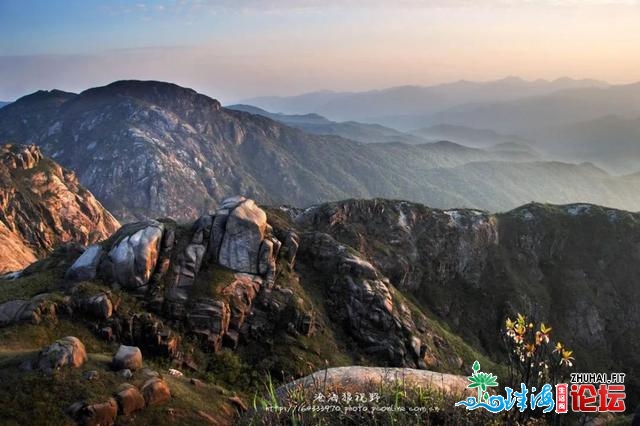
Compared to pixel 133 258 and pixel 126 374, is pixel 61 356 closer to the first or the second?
pixel 126 374

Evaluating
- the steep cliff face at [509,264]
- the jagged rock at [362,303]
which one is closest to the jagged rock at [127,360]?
the jagged rock at [362,303]

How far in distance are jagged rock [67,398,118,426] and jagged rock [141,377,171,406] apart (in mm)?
2154

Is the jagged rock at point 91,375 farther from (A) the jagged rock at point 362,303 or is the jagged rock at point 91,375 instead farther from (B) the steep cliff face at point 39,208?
(B) the steep cliff face at point 39,208

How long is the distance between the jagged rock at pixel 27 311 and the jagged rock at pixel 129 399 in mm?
17303

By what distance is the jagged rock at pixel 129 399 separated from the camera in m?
24.7

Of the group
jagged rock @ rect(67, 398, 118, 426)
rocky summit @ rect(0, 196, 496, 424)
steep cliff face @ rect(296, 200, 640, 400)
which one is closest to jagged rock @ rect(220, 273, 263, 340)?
rocky summit @ rect(0, 196, 496, 424)

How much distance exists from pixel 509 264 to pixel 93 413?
98046 millimetres

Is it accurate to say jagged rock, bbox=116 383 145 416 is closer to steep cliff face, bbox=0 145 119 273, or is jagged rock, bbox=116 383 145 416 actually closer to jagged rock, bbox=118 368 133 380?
jagged rock, bbox=118 368 133 380

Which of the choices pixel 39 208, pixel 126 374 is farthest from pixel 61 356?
pixel 39 208

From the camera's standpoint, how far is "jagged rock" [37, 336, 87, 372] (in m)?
25.7

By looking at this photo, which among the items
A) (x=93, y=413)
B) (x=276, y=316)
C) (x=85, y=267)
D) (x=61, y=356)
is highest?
(x=85, y=267)

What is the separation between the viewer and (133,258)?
44.7 metres

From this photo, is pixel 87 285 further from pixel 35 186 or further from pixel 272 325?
pixel 35 186

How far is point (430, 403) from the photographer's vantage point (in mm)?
16078
